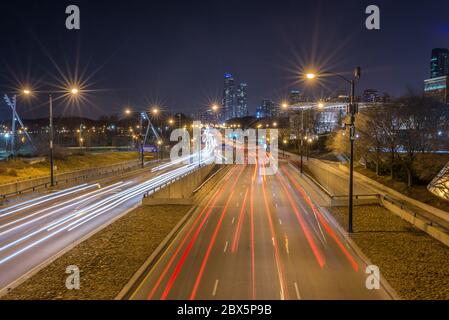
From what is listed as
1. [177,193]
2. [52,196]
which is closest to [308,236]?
[177,193]

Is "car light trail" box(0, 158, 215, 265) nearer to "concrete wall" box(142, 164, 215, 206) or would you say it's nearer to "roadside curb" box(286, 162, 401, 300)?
"concrete wall" box(142, 164, 215, 206)

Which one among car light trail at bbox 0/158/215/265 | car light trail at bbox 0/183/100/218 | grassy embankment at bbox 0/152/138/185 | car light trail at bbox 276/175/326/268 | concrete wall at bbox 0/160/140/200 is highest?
grassy embankment at bbox 0/152/138/185

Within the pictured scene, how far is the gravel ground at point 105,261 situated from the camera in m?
10.6

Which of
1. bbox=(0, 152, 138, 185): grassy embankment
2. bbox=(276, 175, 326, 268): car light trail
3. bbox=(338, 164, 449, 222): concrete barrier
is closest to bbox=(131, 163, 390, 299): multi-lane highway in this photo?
bbox=(276, 175, 326, 268): car light trail

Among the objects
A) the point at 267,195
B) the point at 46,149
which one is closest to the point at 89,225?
the point at 267,195

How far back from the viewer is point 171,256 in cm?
1426

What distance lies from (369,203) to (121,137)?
101030 mm

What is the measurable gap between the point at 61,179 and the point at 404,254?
105 feet

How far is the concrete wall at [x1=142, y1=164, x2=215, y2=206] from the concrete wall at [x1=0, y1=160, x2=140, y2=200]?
10.5 metres

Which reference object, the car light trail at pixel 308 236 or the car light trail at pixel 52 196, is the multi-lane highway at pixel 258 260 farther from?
the car light trail at pixel 52 196

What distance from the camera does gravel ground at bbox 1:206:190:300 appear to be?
416 inches

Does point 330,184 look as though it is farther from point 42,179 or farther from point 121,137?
point 121,137

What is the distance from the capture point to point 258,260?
13.8 meters

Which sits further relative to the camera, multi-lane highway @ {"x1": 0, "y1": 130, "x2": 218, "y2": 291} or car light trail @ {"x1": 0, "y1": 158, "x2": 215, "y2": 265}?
car light trail @ {"x1": 0, "y1": 158, "x2": 215, "y2": 265}
